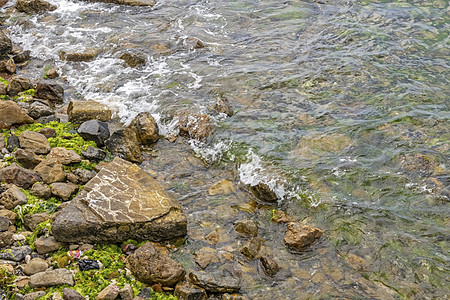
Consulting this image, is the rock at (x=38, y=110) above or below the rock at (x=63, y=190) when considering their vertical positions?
above

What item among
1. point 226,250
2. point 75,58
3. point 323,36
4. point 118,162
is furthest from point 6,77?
A: point 323,36

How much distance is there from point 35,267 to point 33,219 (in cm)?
99

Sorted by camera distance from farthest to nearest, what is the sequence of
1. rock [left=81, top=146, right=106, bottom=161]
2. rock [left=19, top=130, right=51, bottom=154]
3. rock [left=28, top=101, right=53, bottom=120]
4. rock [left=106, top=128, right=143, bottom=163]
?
rock [left=28, top=101, right=53, bottom=120] → rock [left=106, top=128, right=143, bottom=163] → rock [left=81, top=146, right=106, bottom=161] → rock [left=19, top=130, right=51, bottom=154]

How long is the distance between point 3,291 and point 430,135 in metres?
8.12

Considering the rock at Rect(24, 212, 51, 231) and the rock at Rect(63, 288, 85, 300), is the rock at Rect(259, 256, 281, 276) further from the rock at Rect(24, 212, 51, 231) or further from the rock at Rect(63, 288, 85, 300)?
the rock at Rect(24, 212, 51, 231)

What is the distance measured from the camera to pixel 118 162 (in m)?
7.19

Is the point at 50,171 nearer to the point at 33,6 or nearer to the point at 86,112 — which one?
the point at 86,112

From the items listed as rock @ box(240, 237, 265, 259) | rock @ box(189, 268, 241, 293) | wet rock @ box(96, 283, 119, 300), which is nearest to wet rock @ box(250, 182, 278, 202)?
rock @ box(240, 237, 265, 259)

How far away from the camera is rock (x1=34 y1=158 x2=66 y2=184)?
695 cm

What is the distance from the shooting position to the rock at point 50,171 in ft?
22.8

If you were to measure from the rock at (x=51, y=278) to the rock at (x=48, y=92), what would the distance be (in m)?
5.89

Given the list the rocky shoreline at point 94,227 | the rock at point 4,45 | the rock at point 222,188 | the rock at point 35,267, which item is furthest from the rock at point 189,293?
the rock at point 4,45

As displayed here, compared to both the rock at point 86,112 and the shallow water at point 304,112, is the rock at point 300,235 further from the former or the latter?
the rock at point 86,112

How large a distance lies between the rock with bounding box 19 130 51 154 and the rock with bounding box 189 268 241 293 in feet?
13.1
